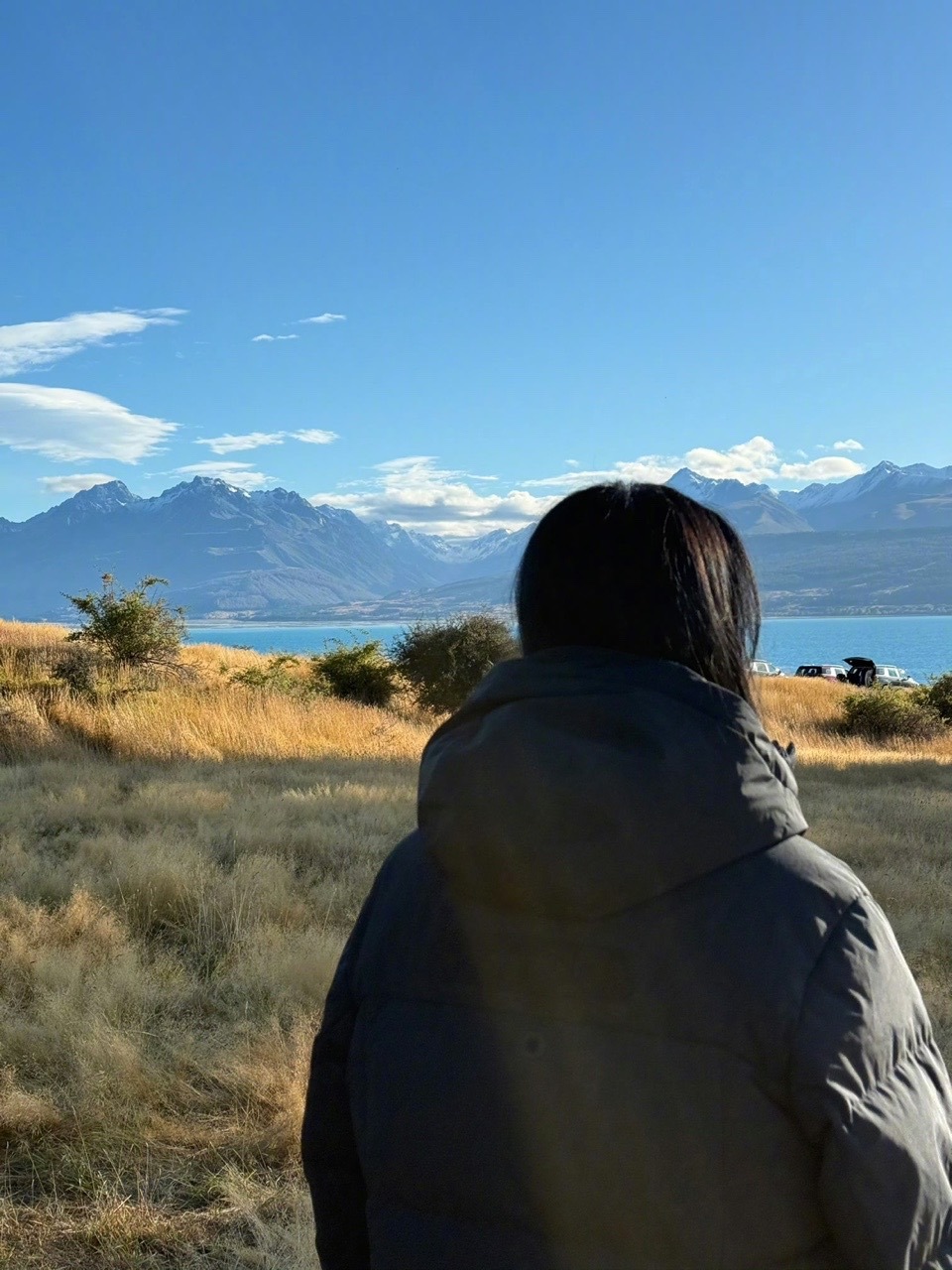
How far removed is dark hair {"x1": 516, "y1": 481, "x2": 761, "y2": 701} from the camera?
1.31m

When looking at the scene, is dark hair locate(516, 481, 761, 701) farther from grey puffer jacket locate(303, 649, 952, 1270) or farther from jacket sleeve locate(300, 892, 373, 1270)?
jacket sleeve locate(300, 892, 373, 1270)

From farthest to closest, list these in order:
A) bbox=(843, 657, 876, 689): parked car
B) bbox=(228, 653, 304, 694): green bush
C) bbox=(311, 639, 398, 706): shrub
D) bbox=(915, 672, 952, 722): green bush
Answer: bbox=(843, 657, 876, 689): parked car, bbox=(915, 672, 952, 722): green bush, bbox=(311, 639, 398, 706): shrub, bbox=(228, 653, 304, 694): green bush

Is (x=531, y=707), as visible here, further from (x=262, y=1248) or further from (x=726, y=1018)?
(x=262, y=1248)

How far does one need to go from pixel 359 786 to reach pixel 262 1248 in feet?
20.2

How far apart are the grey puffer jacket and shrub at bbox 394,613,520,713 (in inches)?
609

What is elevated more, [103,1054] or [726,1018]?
[726,1018]

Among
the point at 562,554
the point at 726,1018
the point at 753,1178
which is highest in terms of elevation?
the point at 562,554

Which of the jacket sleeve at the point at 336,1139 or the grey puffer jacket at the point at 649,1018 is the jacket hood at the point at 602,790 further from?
the jacket sleeve at the point at 336,1139

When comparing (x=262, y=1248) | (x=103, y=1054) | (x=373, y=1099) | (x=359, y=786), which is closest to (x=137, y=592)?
(x=359, y=786)

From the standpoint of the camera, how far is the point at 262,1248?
2766 mm

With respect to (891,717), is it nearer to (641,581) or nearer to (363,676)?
(363,676)

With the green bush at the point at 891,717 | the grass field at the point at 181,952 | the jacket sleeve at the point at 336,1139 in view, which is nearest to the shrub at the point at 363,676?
the grass field at the point at 181,952

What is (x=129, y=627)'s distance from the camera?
14.4 meters

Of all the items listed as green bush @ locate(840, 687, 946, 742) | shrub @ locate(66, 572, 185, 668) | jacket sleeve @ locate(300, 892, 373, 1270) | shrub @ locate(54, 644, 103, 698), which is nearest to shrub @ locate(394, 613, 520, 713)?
shrub @ locate(66, 572, 185, 668)
